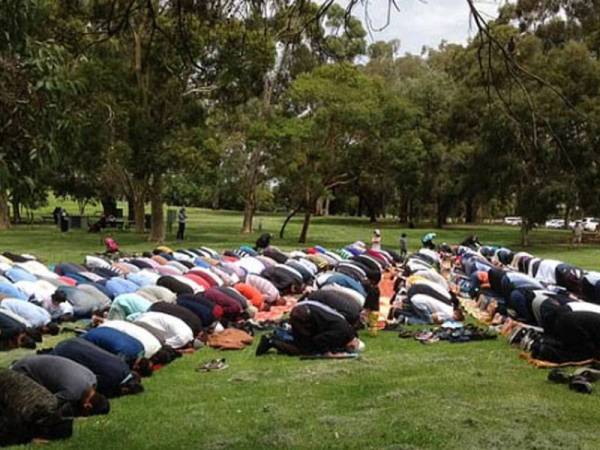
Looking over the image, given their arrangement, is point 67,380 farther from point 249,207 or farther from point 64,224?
point 249,207

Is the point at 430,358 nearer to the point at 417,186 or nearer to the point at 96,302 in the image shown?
the point at 96,302

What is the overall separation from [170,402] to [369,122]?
21371 mm

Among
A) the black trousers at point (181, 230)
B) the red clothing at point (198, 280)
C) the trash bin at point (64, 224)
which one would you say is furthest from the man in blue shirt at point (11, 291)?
the trash bin at point (64, 224)

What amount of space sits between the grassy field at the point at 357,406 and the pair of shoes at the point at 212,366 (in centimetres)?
11

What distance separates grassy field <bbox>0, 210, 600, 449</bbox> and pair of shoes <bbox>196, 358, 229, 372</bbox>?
0.11m

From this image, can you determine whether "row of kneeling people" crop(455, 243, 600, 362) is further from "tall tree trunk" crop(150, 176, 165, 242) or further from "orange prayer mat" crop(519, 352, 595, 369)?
"tall tree trunk" crop(150, 176, 165, 242)

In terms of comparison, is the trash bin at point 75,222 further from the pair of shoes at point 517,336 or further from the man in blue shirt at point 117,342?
the pair of shoes at point 517,336

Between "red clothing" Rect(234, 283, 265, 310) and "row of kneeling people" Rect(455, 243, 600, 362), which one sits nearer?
"row of kneeling people" Rect(455, 243, 600, 362)

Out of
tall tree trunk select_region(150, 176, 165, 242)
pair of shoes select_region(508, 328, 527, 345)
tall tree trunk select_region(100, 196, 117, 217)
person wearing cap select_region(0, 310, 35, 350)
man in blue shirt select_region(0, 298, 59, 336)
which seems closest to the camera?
person wearing cap select_region(0, 310, 35, 350)

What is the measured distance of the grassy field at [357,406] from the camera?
18.7ft

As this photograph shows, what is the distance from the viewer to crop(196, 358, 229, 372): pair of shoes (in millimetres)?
8406

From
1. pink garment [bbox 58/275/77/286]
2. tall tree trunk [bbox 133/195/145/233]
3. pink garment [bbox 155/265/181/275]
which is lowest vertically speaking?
pink garment [bbox 58/275/77/286]

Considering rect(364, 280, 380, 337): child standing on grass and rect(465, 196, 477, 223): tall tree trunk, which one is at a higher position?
rect(465, 196, 477, 223): tall tree trunk

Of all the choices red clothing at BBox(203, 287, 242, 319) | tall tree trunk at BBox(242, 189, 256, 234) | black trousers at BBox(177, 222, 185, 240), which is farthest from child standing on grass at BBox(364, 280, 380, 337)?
tall tree trunk at BBox(242, 189, 256, 234)
